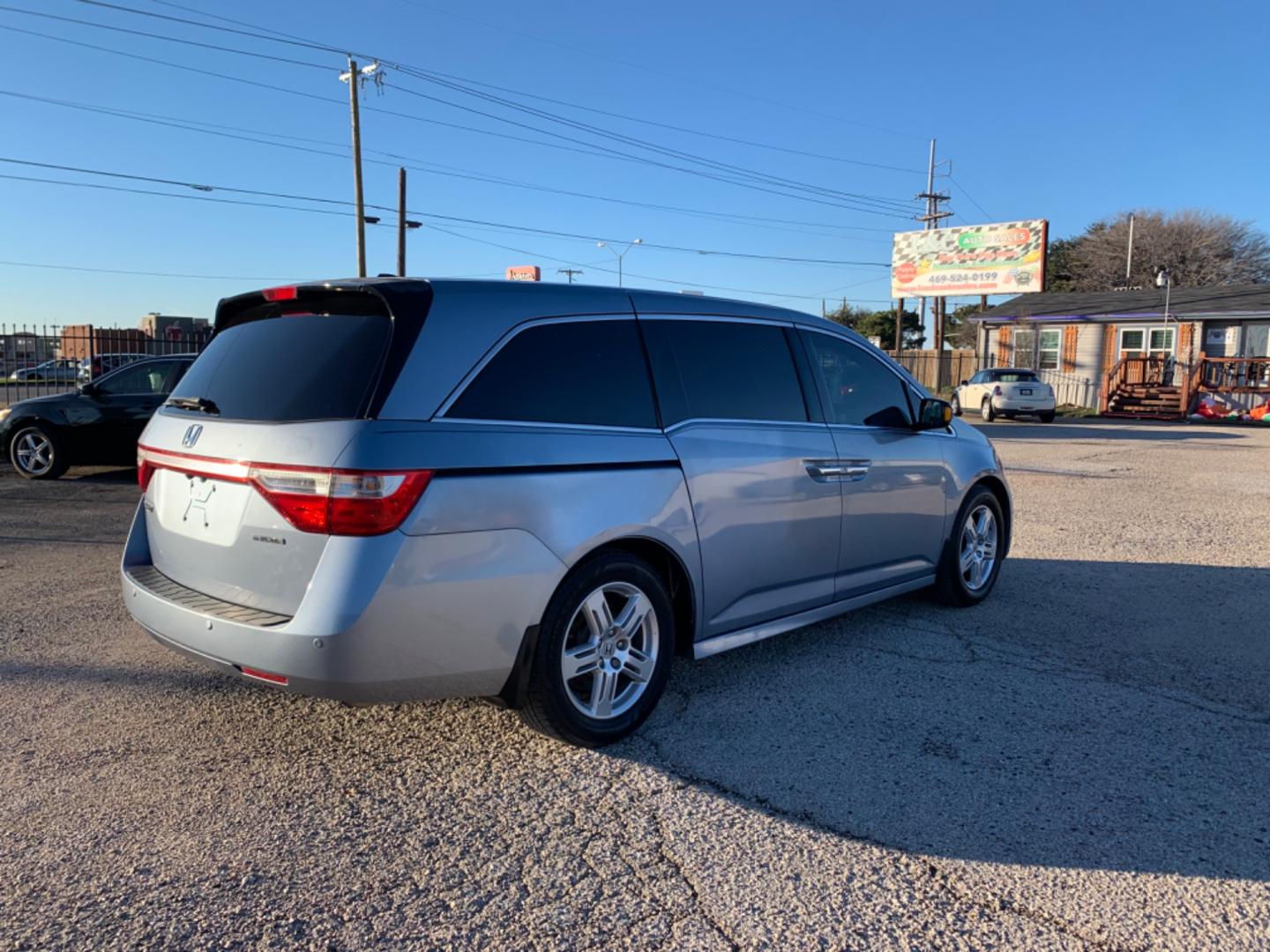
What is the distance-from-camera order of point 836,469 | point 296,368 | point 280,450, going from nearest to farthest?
point 280,450 → point 296,368 → point 836,469

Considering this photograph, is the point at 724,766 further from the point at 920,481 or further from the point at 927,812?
the point at 920,481

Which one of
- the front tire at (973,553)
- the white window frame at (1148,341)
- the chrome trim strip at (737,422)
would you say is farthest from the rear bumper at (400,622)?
the white window frame at (1148,341)

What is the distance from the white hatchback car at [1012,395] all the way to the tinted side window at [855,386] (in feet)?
71.3

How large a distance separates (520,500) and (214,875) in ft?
4.76

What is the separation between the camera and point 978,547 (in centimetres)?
591

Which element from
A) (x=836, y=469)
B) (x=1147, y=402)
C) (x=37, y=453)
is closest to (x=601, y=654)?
(x=836, y=469)

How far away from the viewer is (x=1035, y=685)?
173 inches

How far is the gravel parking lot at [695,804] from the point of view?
8.46 feet

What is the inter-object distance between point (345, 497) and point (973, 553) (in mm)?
4194

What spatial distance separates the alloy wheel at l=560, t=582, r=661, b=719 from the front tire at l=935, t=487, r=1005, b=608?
249 centimetres

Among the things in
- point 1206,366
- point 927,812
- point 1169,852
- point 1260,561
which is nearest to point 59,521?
point 927,812

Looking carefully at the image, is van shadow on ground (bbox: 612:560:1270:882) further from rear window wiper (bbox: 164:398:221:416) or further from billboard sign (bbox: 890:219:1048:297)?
billboard sign (bbox: 890:219:1048:297)

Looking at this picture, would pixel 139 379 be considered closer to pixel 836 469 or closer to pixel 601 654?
pixel 836 469

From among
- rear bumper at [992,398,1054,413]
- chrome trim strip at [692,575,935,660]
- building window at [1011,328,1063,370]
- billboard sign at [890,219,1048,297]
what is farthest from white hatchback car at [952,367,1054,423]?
chrome trim strip at [692,575,935,660]
